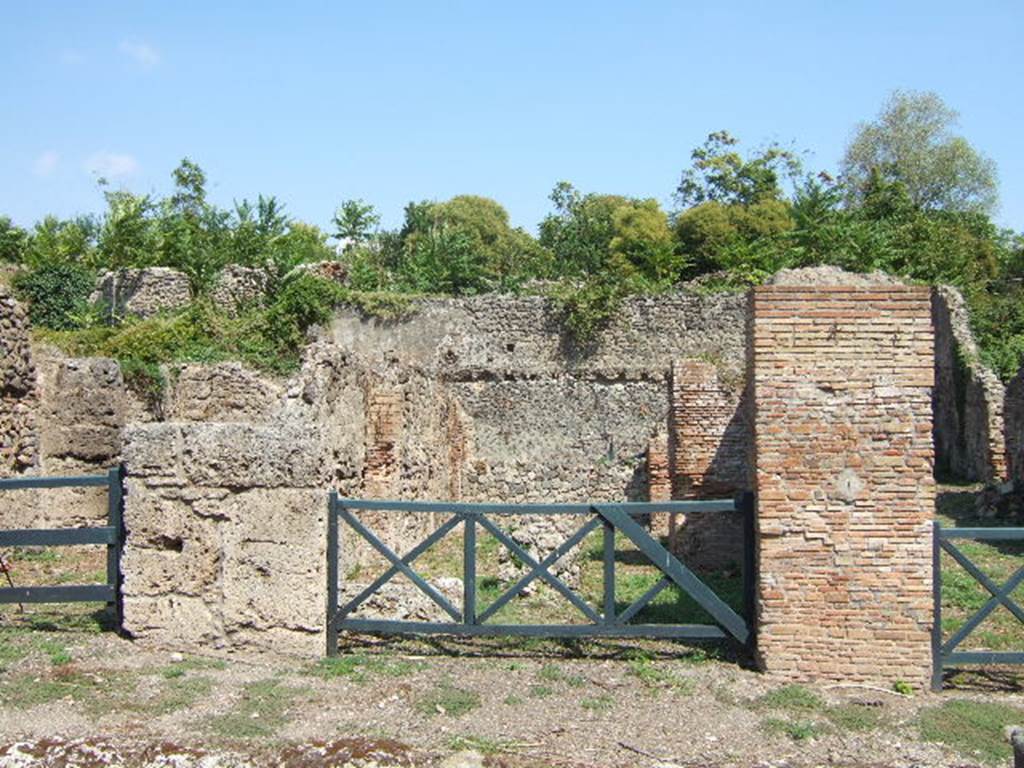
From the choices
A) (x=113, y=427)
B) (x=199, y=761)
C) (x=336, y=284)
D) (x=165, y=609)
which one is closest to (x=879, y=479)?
(x=199, y=761)

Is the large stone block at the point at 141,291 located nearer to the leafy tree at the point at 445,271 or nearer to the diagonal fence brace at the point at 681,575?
the leafy tree at the point at 445,271

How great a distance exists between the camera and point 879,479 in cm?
649

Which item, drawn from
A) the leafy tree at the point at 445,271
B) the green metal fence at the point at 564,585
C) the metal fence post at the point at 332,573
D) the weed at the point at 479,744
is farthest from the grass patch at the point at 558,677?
the leafy tree at the point at 445,271

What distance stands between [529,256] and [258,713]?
26895mm

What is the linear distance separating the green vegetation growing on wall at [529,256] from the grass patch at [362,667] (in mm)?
11172

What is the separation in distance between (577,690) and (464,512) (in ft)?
4.59

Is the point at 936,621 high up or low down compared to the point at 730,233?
down

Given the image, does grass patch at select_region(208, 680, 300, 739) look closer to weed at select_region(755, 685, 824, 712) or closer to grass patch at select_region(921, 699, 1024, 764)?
weed at select_region(755, 685, 824, 712)

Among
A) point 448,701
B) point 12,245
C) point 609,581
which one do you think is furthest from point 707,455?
point 12,245

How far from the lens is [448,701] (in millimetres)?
5996

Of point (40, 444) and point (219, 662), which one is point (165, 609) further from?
point (40, 444)

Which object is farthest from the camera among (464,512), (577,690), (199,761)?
(464,512)

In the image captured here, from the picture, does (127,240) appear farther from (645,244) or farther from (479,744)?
(479,744)

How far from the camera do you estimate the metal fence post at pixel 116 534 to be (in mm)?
7055
